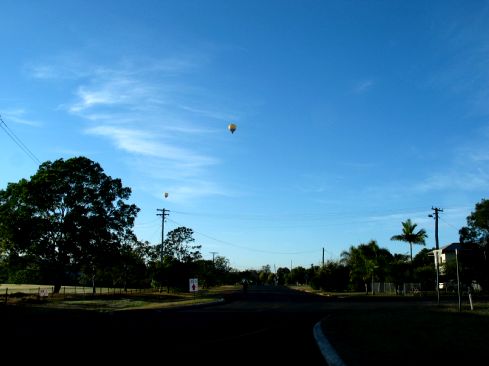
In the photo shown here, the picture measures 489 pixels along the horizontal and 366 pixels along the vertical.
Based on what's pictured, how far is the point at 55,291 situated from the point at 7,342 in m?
40.0

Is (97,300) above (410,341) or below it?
below

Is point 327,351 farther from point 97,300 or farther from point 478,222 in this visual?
point 478,222

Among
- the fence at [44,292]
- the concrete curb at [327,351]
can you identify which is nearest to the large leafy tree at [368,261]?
the fence at [44,292]

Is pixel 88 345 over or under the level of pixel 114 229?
under

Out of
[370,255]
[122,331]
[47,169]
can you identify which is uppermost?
[47,169]

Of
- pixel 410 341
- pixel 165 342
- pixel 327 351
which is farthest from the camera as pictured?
pixel 165 342

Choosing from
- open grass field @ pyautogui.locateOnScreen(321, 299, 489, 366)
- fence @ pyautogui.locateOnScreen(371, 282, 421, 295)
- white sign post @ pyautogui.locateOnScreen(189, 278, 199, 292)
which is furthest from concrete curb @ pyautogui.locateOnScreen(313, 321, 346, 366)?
fence @ pyautogui.locateOnScreen(371, 282, 421, 295)

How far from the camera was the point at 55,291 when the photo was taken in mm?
50438

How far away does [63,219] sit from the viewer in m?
47.9

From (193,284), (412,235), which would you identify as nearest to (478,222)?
(412,235)

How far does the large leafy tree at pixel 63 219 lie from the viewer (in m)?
45.4

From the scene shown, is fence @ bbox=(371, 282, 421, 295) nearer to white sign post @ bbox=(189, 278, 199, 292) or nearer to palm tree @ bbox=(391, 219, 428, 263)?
palm tree @ bbox=(391, 219, 428, 263)

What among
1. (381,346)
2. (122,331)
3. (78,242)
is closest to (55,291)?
(78,242)

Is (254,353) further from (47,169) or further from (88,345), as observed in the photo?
(47,169)
